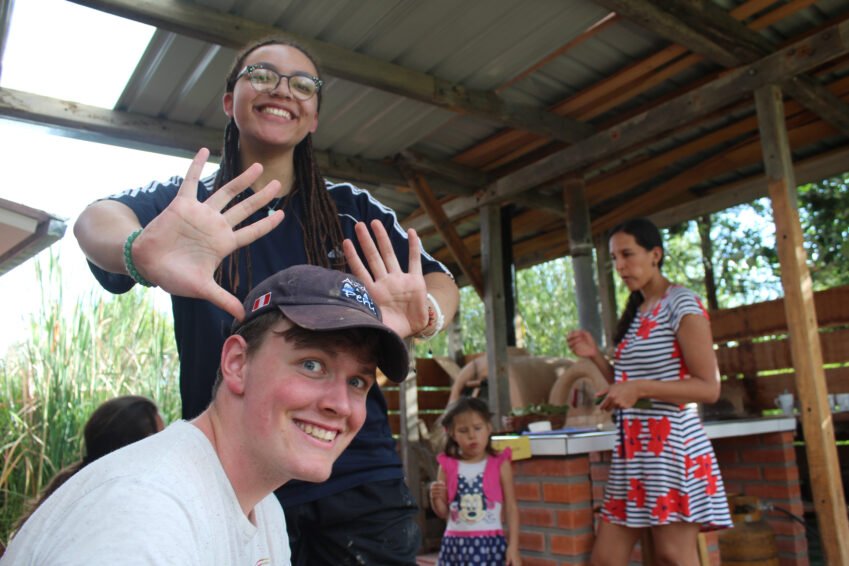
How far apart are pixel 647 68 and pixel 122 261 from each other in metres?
4.86

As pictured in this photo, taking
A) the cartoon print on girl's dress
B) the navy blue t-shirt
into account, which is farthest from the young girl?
the navy blue t-shirt

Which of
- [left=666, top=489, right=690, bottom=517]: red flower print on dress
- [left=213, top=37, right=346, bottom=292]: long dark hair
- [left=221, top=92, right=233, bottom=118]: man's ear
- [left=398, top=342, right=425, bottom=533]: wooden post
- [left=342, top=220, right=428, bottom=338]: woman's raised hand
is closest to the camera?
[left=342, top=220, right=428, bottom=338]: woman's raised hand

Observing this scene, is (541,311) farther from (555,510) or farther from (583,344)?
(583,344)

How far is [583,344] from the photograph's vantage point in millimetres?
3443

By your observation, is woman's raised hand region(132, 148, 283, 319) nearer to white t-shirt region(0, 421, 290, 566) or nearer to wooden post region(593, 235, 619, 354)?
white t-shirt region(0, 421, 290, 566)

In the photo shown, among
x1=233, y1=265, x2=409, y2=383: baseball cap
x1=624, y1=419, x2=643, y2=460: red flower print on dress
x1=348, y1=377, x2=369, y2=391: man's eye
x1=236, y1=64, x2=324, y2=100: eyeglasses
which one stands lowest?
x1=624, y1=419, x2=643, y2=460: red flower print on dress

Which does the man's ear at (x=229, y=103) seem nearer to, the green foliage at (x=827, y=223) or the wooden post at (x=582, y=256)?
the wooden post at (x=582, y=256)

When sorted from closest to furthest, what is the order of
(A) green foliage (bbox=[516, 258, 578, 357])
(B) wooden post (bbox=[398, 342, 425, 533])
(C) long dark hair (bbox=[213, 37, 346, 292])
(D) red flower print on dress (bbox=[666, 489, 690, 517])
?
1. (C) long dark hair (bbox=[213, 37, 346, 292])
2. (D) red flower print on dress (bbox=[666, 489, 690, 517])
3. (B) wooden post (bbox=[398, 342, 425, 533])
4. (A) green foliage (bbox=[516, 258, 578, 357])

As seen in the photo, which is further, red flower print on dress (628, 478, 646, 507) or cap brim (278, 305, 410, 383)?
red flower print on dress (628, 478, 646, 507)

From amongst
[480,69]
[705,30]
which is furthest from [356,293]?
[705,30]

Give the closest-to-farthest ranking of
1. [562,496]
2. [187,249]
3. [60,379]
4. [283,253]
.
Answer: [187,249]
[283,253]
[562,496]
[60,379]

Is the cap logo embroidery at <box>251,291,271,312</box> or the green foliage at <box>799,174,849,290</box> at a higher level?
the green foliage at <box>799,174,849,290</box>

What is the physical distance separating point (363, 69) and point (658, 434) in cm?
286

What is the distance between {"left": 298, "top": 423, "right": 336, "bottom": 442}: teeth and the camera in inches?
45.1
